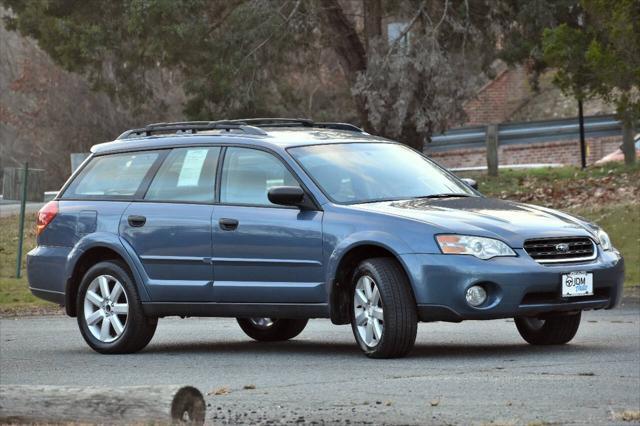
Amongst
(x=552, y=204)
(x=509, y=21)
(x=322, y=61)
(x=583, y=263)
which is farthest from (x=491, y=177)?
(x=583, y=263)

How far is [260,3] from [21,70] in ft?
85.2

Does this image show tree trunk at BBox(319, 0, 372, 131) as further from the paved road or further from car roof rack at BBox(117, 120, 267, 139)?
car roof rack at BBox(117, 120, 267, 139)

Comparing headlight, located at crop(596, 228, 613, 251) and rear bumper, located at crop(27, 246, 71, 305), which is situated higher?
headlight, located at crop(596, 228, 613, 251)

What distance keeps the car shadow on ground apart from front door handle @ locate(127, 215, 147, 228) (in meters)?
1.01

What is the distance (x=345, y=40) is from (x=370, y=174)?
1945cm

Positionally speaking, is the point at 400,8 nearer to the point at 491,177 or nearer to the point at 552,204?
the point at 491,177

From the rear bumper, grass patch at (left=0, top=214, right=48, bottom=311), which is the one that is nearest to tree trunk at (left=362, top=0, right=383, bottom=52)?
grass patch at (left=0, top=214, right=48, bottom=311)

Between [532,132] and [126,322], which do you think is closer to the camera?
[126,322]

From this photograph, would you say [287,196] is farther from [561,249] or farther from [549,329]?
[549,329]

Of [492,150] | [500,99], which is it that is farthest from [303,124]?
[500,99]

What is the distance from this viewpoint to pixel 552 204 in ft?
88.0

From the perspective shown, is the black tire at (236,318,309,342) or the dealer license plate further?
the black tire at (236,318,309,342)

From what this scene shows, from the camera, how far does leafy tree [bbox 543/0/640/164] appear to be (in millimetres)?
24562

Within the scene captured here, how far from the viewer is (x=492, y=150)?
1315 inches
